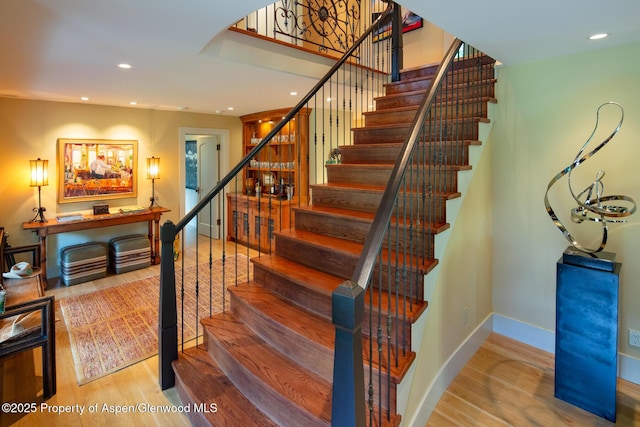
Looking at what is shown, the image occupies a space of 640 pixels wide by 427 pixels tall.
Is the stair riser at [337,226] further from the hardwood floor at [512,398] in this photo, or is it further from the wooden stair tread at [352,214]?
the hardwood floor at [512,398]

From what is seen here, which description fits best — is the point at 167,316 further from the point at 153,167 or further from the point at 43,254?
the point at 153,167

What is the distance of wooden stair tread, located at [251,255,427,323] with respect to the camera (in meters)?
1.94

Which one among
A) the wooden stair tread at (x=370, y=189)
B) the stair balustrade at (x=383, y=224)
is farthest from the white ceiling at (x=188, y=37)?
the wooden stair tread at (x=370, y=189)

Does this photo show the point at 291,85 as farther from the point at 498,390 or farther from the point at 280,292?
the point at 498,390

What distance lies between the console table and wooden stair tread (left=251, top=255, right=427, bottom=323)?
3115 millimetres

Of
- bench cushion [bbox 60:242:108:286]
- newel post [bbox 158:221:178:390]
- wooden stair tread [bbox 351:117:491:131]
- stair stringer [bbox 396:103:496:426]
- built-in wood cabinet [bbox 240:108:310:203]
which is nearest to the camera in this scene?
stair stringer [bbox 396:103:496:426]

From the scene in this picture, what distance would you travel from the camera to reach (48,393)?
7.56ft

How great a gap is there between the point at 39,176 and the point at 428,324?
4973 mm

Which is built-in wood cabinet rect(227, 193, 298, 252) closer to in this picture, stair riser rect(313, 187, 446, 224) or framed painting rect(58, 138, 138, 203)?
framed painting rect(58, 138, 138, 203)

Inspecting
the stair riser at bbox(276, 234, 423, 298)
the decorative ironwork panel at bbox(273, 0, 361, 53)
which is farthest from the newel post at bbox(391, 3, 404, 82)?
the stair riser at bbox(276, 234, 423, 298)

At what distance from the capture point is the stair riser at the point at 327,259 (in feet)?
6.79

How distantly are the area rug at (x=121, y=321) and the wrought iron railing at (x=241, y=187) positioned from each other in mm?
51

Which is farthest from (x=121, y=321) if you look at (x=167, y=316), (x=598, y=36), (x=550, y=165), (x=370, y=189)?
(x=598, y=36)

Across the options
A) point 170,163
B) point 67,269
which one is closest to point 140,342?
point 67,269
